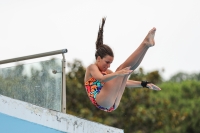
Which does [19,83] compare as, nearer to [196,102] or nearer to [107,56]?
[107,56]

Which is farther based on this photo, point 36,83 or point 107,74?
point 107,74

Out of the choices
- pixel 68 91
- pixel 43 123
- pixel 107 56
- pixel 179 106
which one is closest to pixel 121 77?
pixel 107 56

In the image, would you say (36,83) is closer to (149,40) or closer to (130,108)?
(149,40)

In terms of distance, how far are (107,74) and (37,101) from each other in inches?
45.0

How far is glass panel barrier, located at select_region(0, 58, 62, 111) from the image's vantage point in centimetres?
796

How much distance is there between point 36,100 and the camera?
26.5 feet

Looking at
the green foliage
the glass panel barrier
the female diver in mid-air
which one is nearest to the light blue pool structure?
the glass panel barrier

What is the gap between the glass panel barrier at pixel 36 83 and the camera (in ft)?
26.1

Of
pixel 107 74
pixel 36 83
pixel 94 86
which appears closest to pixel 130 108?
pixel 94 86

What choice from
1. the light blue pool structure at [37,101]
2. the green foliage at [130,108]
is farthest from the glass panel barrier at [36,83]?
the green foliage at [130,108]

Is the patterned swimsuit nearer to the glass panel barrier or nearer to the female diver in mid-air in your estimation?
the female diver in mid-air

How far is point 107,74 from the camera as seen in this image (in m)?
8.65

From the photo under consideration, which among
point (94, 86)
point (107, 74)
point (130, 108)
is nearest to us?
point (107, 74)

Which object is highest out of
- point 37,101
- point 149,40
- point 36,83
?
point 149,40
